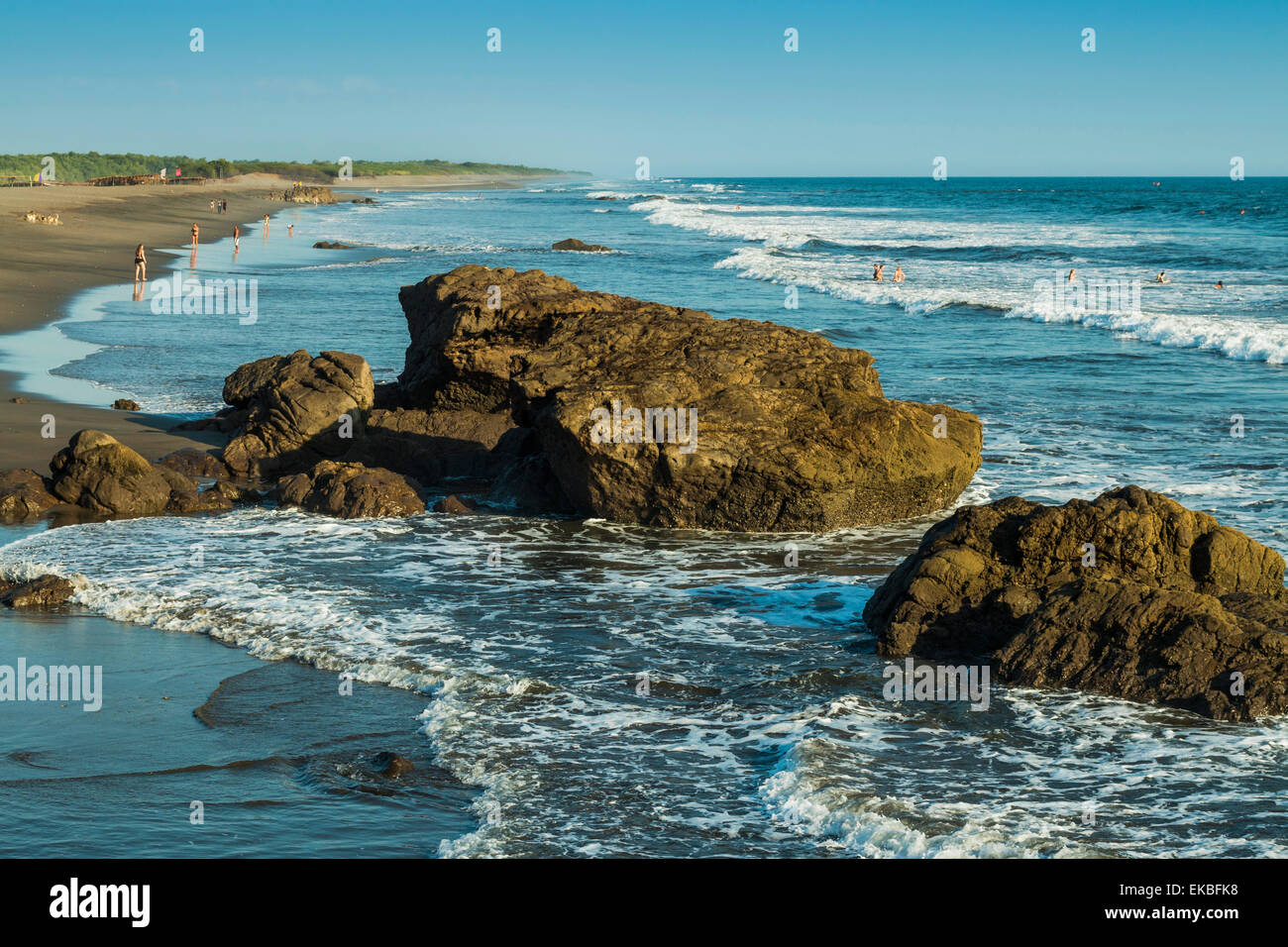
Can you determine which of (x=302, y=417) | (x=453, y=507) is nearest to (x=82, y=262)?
(x=302, y=417)

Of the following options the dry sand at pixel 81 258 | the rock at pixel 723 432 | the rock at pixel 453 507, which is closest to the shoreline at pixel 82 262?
the dry sand at pixel 81 258

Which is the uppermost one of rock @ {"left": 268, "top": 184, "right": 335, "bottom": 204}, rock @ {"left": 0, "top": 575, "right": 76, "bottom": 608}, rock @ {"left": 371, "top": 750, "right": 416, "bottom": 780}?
rock @ {"left": 268, "top": 184, "right": 335, "bottom": 204}

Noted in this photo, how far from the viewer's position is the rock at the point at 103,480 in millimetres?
12688

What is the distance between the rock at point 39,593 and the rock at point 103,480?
2820mm

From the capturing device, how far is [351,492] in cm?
1288

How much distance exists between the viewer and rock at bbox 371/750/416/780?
6.66m

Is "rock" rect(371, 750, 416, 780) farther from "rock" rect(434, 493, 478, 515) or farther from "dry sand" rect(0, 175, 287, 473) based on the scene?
"dry sand" rect(0, 175, 287, 473)

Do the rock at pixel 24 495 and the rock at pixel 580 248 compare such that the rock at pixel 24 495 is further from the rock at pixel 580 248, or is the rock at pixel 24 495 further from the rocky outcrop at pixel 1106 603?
the rock at pixel 580 248

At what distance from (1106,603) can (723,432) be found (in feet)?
15.8

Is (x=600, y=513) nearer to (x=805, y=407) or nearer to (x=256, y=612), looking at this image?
(x=805, y=407)

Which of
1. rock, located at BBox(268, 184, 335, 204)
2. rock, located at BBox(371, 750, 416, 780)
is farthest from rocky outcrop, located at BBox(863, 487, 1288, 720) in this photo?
rock, located at BBox(268, 184, 335, 204)

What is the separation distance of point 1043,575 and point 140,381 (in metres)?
16.1

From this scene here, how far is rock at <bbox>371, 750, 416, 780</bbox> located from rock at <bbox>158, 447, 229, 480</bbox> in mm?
8468
